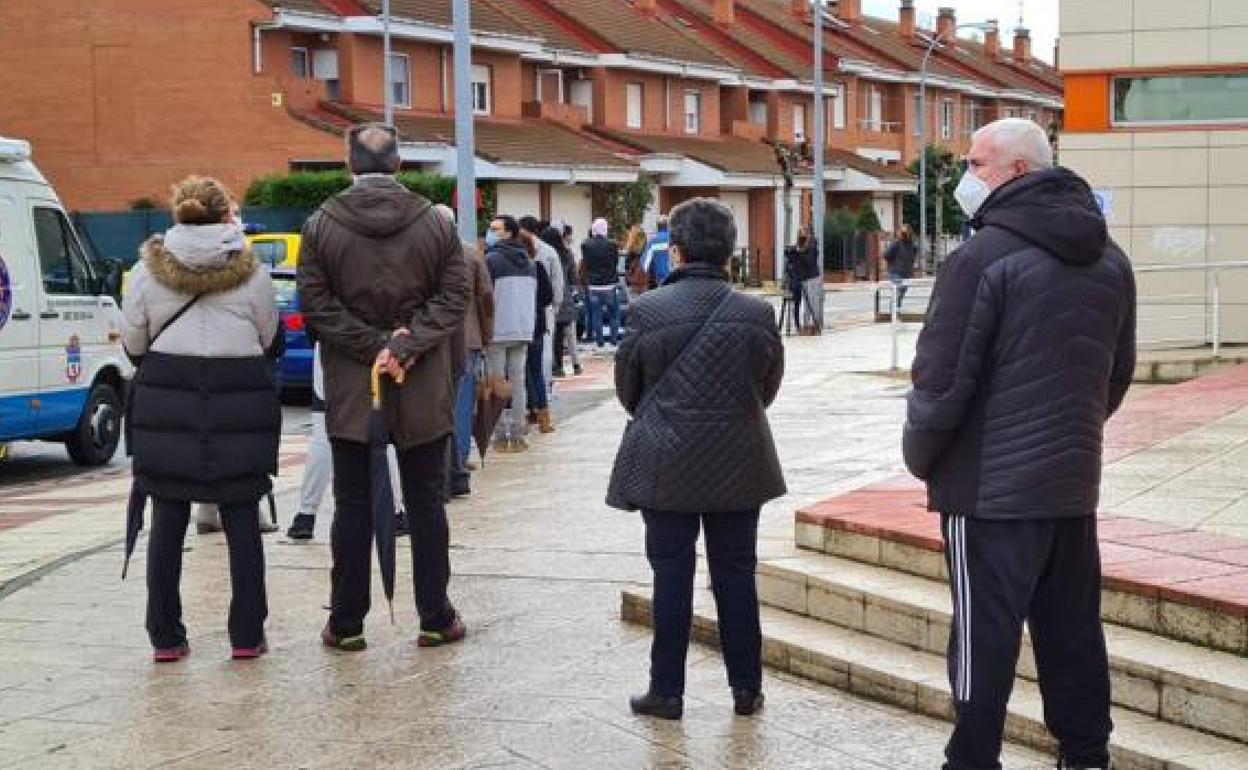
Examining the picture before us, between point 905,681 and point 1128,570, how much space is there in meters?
0.92

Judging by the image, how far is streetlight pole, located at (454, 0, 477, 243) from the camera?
45.2 feet

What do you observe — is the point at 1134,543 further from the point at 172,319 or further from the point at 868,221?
the point at 868,221

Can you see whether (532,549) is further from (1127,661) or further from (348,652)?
(1127,661)

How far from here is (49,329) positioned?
14344mm

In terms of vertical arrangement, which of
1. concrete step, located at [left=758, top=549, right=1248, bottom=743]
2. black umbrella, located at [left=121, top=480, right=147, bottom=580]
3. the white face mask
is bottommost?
concrete step, located at [left=758, top=549, right=1248, bottom=743]

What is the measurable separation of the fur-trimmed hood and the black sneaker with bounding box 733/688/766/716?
264 centimetres

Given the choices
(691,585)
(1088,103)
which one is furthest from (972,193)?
(1088,103)

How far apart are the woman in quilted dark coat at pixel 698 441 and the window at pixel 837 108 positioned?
64.8 m

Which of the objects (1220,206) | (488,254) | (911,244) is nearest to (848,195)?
(911,244)

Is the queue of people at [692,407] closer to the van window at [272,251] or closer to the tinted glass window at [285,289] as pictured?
the tinted glass window at [285,289]

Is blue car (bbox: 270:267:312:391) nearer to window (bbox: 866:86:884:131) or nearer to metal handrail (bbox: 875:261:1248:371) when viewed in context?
metal handrail (bbox: 875:261:1248:371)

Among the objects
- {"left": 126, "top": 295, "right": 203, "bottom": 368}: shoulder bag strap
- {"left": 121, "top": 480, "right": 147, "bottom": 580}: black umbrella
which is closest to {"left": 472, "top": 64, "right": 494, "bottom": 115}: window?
{"left": 121, "top": 480, "right": 147, "bottom": 580}: black umbrella

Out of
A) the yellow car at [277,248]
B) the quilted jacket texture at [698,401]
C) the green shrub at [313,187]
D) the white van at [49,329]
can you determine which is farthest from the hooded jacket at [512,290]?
the green shrub at [313,187]

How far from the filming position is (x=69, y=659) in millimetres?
7539
